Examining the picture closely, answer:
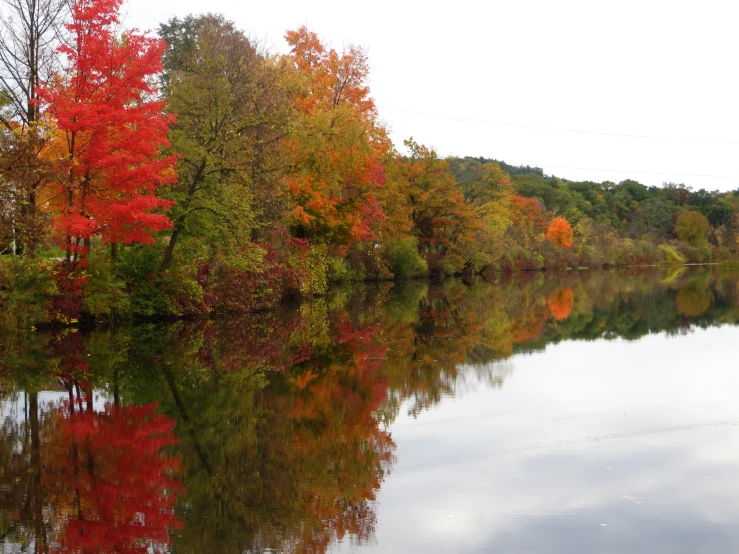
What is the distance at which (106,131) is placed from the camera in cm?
1980

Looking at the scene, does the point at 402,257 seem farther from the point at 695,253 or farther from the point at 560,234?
the point at 695,253

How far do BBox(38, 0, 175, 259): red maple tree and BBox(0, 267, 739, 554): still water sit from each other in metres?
3.30

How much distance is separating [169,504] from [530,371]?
9.29 m

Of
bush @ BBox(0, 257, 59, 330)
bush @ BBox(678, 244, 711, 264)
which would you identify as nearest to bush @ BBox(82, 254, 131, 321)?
bush @ BBox(0, 257, 59, 330)

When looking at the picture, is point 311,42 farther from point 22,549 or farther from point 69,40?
point 22,549

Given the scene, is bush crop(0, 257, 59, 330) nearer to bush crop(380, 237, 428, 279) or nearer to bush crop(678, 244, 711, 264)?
bush crop(380, 237, 428, 279)

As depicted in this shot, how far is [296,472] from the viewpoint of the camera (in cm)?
807

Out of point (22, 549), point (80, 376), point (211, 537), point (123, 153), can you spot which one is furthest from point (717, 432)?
point (123, 153)

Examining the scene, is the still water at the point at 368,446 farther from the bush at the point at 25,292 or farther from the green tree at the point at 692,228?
the green tree at the point at 692,228

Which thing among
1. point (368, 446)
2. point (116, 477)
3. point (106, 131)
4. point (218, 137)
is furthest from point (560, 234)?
point (116, 477)

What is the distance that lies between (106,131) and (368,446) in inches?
548

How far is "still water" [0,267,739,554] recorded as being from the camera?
6473 mm

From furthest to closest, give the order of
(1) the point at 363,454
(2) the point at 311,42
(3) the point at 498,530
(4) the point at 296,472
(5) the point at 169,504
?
1. (2) the point at 311,42
2. (1) the point at 363,454
3. (4) the point at 296,472
4. (5) the point at 169,504
5. (3) the point at 498,530

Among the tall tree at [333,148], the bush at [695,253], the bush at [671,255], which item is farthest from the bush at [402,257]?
the bush at [695,253]
